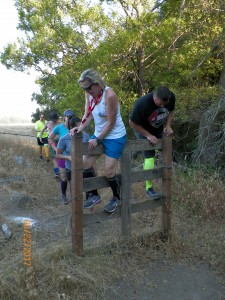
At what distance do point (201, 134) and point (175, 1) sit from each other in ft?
18.1

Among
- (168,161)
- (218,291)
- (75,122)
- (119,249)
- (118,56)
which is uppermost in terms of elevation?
(118,56)

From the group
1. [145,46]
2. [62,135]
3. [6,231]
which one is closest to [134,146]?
[6,231]

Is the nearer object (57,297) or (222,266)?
(57,297)

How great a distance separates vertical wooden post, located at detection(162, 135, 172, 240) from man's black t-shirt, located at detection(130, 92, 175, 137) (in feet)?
0.69

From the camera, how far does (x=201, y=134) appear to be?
7.66m

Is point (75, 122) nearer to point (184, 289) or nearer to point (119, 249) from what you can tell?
point (119, 249)

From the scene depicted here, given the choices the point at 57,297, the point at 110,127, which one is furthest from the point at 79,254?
the point at 110,127

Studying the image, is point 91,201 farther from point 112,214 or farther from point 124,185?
point 124,185

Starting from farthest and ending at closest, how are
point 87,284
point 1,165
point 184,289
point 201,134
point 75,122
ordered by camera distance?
point 1,165 < point 201,134 < point 75,122 < point 184,289 < point 87,284

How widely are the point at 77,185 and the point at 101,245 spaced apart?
83cm

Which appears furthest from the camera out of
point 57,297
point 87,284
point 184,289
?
point 184,289

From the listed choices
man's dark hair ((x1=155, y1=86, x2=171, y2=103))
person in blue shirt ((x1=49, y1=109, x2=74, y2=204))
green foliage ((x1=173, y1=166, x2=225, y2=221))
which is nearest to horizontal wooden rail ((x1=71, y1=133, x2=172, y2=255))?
man's dark hair ((x1=155, y1=86, x2=171, y2=103))

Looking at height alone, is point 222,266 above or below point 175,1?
below

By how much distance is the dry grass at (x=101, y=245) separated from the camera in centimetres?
319
